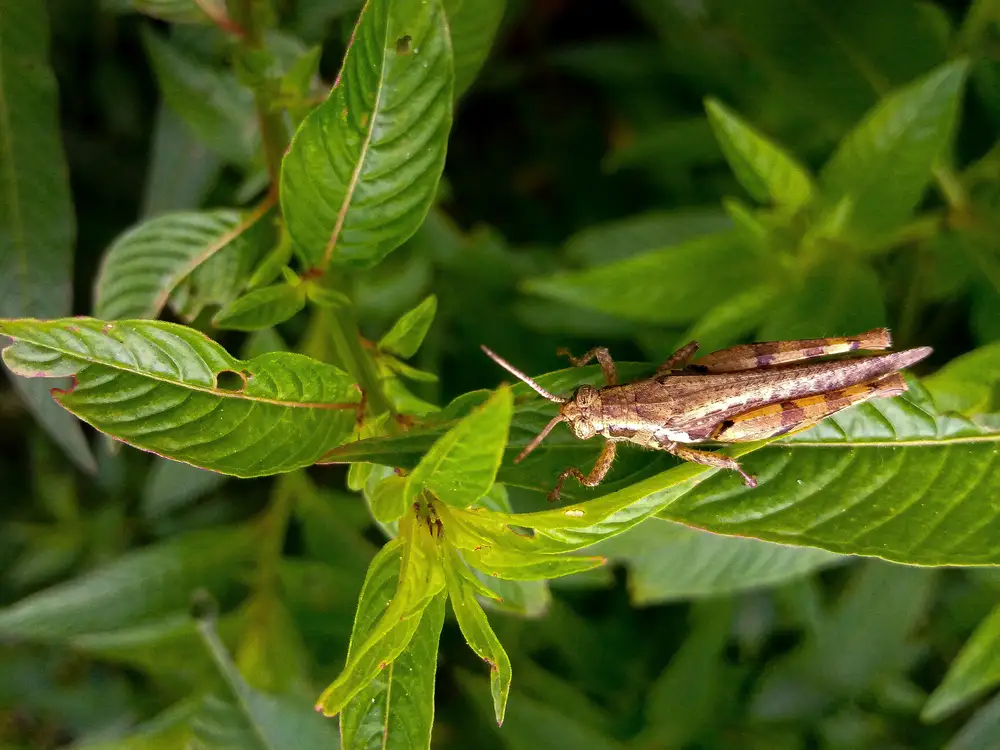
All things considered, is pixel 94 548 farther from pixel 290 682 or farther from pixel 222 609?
pixel 290 682

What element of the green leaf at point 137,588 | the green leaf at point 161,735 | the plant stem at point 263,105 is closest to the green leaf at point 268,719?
the green leaf at point 161,735

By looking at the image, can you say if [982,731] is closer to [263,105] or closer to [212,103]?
[263,105]


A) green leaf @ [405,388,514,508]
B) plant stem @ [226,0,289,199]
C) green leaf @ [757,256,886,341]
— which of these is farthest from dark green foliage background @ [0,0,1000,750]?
plant stem @ [226,0,289,199]

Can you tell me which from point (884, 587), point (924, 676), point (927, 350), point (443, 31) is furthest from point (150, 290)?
point (924, 676)

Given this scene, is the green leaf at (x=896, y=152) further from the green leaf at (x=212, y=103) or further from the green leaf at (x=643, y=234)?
the green leaf at (x=212, y=103)

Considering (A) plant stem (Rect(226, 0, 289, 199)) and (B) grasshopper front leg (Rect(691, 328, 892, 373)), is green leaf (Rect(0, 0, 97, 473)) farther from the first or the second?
(B) grasshopper front leg (Rect(691, 328, 892, 373))

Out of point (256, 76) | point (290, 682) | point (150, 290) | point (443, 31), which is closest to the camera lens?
point (443, 31)
